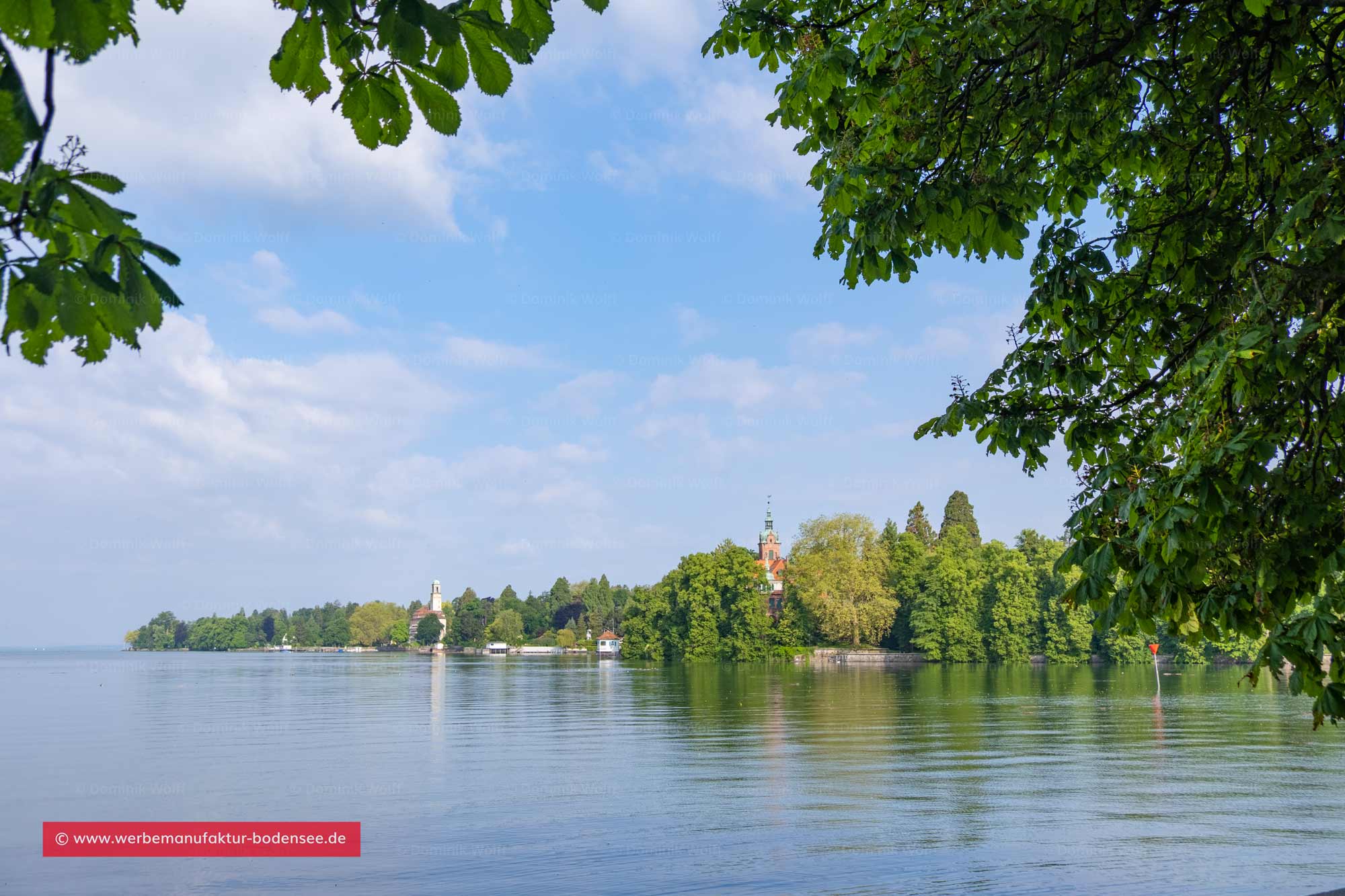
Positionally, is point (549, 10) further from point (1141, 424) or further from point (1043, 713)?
point (1043, 713)

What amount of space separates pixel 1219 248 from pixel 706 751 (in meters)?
23.5

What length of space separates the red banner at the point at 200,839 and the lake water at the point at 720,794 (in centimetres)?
46

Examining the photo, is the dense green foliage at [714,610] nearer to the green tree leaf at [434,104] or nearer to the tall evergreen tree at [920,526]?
the tall evergreen tree at [920,526]

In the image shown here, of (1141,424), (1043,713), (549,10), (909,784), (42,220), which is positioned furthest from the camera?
(1043,713)

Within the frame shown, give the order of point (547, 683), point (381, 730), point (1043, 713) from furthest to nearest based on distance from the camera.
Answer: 1. point (547, 683)
2. point (1043, 713)
3. point (381, 730)

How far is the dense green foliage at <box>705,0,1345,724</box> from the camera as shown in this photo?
543 cm

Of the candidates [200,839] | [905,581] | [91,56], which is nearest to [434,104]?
[91,56]

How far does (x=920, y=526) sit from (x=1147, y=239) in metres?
136

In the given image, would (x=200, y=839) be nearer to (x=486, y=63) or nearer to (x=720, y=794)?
(x=720, y=794)

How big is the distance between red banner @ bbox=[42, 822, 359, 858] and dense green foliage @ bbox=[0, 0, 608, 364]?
16000mm

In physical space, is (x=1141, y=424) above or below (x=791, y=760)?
above

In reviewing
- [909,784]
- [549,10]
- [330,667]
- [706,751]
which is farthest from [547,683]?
[549,10]

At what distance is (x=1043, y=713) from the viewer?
40.6 metres

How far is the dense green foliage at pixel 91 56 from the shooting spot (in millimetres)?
1895
